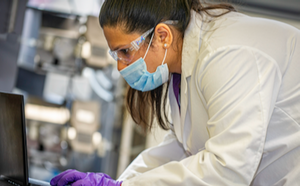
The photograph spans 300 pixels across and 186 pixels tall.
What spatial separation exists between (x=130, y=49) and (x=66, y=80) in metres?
2.71

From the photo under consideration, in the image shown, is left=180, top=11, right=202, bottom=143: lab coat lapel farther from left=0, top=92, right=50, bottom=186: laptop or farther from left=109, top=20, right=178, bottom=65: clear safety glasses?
left=0, top=92, right=50, bottom=186: laptop

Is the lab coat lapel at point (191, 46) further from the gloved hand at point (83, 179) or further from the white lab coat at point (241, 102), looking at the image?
the gloved hand at point (83, 179)

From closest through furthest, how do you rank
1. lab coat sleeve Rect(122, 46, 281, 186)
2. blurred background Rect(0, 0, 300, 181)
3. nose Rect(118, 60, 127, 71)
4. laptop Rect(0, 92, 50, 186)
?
lab coat sleeve Rect(122, 46, 281, 186) < laptop Rect(0, 92, 50, 186) < nose Rect(118, 60, 127, 71) < blurred background Rect(0, 0, 300, 181)

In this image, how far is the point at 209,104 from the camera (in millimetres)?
902

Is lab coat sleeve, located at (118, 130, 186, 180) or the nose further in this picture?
lab coat sleeve, located at (118, 130, 186, 180)

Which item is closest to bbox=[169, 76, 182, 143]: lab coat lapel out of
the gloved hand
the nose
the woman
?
the woman

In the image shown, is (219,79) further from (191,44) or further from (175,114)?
(175,114)

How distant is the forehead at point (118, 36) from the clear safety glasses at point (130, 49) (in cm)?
2

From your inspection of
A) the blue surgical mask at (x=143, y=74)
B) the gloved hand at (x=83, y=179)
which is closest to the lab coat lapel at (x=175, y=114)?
the blue surgical mask at (x=143, y=74)

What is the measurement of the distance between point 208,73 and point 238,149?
0.24m

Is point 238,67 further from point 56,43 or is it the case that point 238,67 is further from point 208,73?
point 56,43

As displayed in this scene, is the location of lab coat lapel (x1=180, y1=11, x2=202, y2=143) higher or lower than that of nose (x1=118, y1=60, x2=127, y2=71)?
higher

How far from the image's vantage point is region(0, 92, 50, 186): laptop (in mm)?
974

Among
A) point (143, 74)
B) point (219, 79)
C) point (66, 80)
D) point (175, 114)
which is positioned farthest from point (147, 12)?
point (66, 80)
